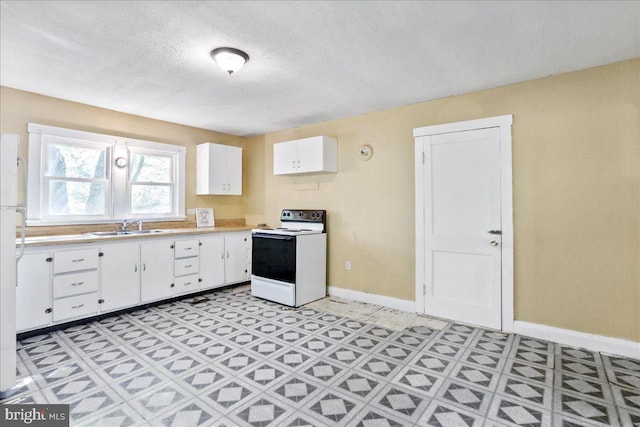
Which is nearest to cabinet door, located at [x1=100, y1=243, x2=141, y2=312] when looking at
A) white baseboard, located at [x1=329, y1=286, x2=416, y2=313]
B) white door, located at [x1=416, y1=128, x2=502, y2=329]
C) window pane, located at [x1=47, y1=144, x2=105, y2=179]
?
window pane, located at [x1=47, y1=144, x2=105, y2=179]

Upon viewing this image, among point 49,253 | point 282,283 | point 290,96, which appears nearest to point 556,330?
point 282,283

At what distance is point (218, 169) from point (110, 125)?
1.46 meters

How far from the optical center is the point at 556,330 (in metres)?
2.85

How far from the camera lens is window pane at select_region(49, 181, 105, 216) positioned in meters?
Answer: 3.60

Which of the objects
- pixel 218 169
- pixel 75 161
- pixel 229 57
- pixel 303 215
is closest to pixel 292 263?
pixel 303 215

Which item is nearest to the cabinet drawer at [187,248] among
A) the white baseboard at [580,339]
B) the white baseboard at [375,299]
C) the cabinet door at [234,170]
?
the cabinet door at [234,170]

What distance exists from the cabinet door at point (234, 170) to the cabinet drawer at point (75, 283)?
7.37ft

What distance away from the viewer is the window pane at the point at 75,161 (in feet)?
11.8

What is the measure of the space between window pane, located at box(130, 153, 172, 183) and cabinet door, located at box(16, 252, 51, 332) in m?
1.58

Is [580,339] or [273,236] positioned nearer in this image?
[580,339]

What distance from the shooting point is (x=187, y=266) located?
412 cm

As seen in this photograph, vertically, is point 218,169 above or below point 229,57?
below

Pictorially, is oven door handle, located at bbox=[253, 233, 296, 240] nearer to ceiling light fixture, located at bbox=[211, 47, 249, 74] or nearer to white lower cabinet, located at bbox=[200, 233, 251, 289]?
white lower cabinet, located at bbox=[200, 233, 251, 289]

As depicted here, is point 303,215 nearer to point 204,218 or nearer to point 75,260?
point 204,218
